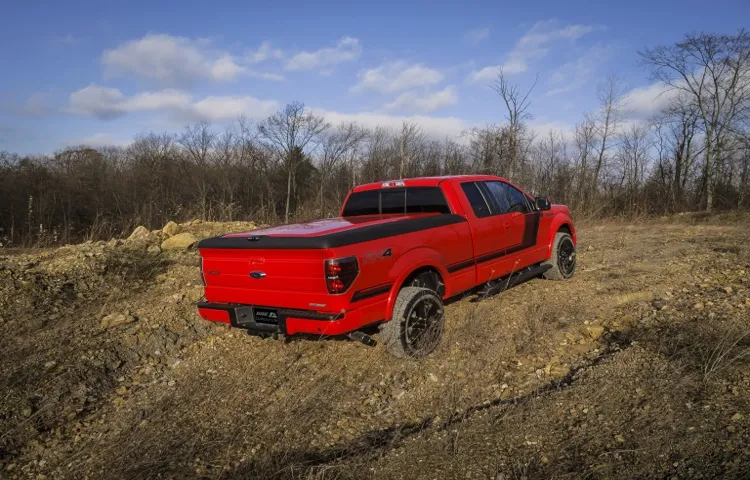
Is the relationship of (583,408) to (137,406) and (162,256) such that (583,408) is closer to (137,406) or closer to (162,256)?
(137,406)

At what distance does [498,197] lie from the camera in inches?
237

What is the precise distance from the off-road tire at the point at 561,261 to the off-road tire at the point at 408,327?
9.80ft

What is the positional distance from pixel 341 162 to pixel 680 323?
1351 inches

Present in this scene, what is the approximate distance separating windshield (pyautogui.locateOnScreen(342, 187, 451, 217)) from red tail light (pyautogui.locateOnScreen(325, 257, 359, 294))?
1.85 meters

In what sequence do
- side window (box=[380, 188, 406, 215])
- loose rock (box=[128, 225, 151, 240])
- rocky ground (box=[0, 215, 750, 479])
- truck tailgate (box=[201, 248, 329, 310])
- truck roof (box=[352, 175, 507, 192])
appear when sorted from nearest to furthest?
rocky ground (box=[0, 215, 750, 479]), truck tailgate (box=[201, 248, 329, 310]), truck roof (box=[352, 175, 507, 192]), side window (box=[380, 188, 406, 215]), loose rock (box=[128, 225, 151, 240])

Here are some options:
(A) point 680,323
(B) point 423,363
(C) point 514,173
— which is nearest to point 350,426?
(B) point 423,363

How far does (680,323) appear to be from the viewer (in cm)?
462

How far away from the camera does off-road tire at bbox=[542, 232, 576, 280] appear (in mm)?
6855

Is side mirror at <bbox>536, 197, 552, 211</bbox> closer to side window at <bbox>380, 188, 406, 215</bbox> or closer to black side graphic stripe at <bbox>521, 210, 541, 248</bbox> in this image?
black side graphic stripe at <bbox>521, 210, 541, 248</bbox>

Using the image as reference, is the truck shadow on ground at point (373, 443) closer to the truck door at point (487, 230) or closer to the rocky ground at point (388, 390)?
the rocky ground at point (388, 390)

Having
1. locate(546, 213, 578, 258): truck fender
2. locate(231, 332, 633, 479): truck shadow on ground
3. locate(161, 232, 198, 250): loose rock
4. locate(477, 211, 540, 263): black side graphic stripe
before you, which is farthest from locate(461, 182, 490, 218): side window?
locate(161, 232, 198, 250): loose rock

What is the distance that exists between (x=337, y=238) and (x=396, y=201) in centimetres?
208

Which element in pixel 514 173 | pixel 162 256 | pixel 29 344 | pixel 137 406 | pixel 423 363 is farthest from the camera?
pixel 514 173

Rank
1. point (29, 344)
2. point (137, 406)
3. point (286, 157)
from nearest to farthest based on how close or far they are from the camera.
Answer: point (137, 406) < point (29, 344) < point (286, 157)
